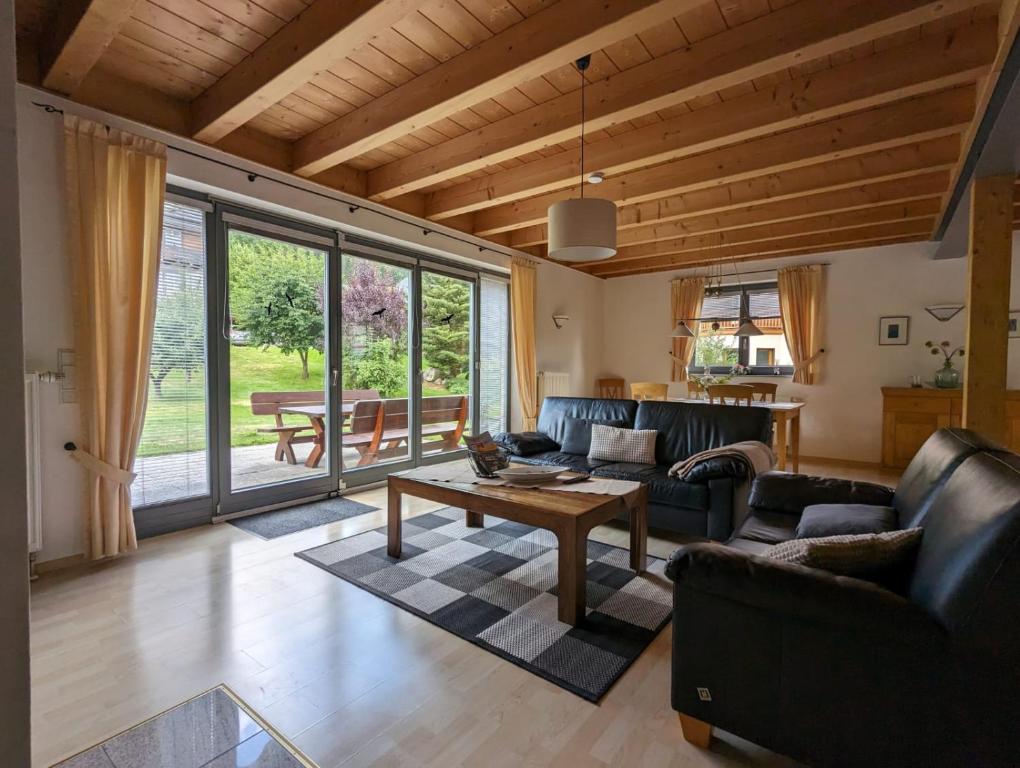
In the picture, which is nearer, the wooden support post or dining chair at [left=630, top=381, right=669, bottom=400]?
the wooden support post

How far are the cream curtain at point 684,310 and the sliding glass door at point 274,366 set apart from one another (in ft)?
15.5

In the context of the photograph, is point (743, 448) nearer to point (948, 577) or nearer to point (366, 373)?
point (948, 577)

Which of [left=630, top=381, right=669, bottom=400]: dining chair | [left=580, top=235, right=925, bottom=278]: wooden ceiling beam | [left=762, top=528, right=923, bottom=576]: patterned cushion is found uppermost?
[left=580, top=235, right=925, bottom=278]: wooden ceiling beam

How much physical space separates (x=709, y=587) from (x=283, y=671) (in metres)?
1.51

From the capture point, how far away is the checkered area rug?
6.13ft

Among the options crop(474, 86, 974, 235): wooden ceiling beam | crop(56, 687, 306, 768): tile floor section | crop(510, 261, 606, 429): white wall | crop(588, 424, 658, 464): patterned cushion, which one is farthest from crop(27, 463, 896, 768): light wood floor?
crop(510, 261, 606, 429): white wall

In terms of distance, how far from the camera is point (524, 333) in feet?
19.1

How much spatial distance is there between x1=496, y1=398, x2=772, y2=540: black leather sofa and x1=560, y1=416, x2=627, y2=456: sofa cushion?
6cm

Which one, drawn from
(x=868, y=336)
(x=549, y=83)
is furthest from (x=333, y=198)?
(x=868, y=336)

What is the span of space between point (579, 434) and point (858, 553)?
282 centimetres

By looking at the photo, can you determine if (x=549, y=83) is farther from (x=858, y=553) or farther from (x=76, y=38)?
(x=858, y=553)

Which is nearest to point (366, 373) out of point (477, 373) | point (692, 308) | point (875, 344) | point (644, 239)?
point (477, 373)

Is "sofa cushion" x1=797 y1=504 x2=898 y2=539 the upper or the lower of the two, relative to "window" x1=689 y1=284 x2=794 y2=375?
lower

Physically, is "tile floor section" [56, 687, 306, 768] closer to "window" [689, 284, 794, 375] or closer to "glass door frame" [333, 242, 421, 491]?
"glass door frame" [333, 242, 421, 491]
